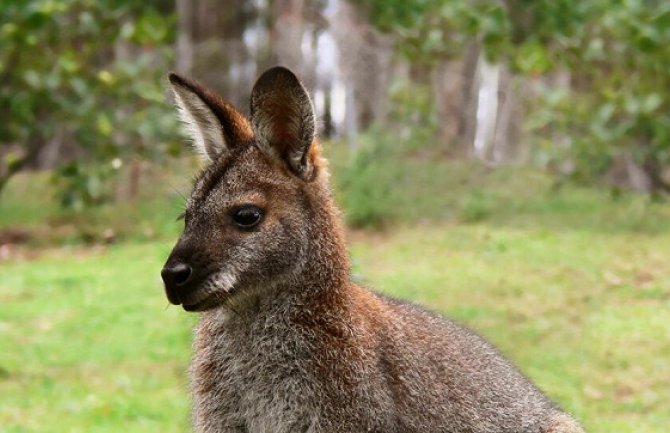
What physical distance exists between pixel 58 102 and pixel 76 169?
64 centimetres

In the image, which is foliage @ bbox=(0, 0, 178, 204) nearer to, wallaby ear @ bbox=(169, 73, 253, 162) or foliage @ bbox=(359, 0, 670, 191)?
foliage @ bbox=(359, 0, 670, 191)

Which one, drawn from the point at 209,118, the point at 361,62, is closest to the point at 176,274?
the point at 209,118

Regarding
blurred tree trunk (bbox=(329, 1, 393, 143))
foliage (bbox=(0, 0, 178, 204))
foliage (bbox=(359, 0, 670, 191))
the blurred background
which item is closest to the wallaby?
the blurred background

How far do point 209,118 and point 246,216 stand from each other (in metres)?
0.42

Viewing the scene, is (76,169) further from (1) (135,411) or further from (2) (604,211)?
(2) (604,211)

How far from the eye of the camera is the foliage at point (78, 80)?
25.0ft

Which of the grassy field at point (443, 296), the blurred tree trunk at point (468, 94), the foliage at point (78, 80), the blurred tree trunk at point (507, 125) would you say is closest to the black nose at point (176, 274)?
the grassy field at point (443, 296)

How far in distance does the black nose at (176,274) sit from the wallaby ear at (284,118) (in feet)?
1.77

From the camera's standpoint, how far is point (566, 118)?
1461 centimetres

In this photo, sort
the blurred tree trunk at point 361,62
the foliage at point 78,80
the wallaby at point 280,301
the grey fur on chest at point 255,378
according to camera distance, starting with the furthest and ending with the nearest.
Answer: the blurred tree trunk at point 361,62 < the foliage at point 78,80 < the grey fur on chest at point 255,378 < the wallaby at point 280,301

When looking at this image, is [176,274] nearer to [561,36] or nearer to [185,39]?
[561,36]

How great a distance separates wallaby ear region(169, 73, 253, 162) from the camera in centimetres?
379

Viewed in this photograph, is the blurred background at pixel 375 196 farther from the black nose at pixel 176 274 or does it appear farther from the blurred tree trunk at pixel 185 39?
the black nose at pixel 176 274

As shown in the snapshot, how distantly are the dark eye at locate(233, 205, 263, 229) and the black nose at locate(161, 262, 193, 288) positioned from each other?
25cm
